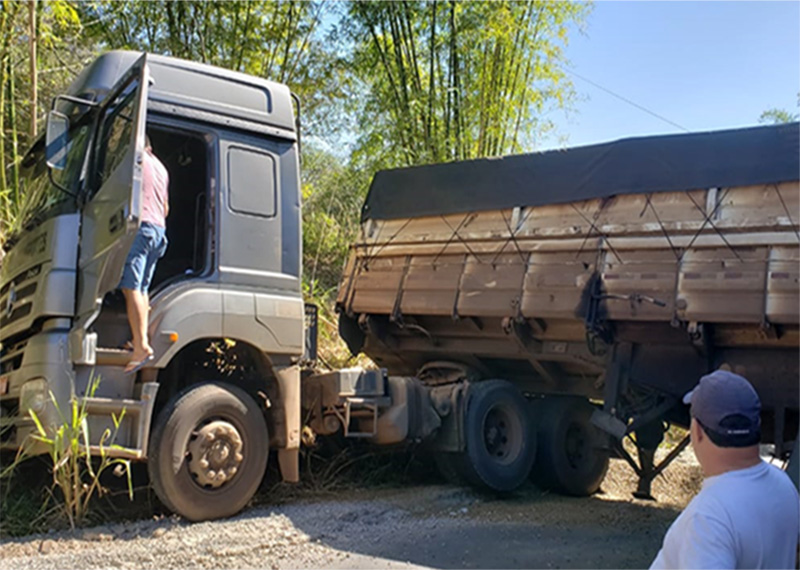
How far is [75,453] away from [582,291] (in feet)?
12.7

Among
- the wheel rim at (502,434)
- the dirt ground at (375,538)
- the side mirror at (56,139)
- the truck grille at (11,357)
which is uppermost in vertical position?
the side mirror at (56,139)

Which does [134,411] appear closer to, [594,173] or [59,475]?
[59,475]

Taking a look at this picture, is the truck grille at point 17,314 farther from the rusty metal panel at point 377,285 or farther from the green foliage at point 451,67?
the green foliage at point 451,67

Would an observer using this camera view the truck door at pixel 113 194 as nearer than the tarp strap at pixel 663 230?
Yes

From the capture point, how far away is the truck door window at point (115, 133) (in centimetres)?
513

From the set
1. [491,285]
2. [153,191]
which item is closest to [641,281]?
[491,285]

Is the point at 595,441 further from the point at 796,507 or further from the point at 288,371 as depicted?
the point at 796,507

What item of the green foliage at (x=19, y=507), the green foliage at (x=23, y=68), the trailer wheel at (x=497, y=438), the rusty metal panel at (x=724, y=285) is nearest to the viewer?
the green foliage at (x=19, y=507)

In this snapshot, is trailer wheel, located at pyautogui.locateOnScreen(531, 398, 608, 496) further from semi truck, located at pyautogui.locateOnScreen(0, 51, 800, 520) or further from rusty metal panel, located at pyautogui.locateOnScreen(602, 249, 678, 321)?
rusty metal panel, located at pyautogui.locateOnScreen(602, 249, 678, 321)

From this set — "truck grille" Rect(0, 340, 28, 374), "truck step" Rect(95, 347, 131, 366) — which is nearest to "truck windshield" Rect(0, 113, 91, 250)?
"truck grille" Rect(0, 340, 28, 374)

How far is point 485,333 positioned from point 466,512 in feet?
5.43

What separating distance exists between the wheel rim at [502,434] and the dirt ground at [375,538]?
474 mm

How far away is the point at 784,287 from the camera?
5410 mm

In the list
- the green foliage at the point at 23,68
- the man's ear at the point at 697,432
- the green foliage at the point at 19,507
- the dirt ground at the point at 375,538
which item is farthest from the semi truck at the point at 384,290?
the man's ear at the point at 697,432
